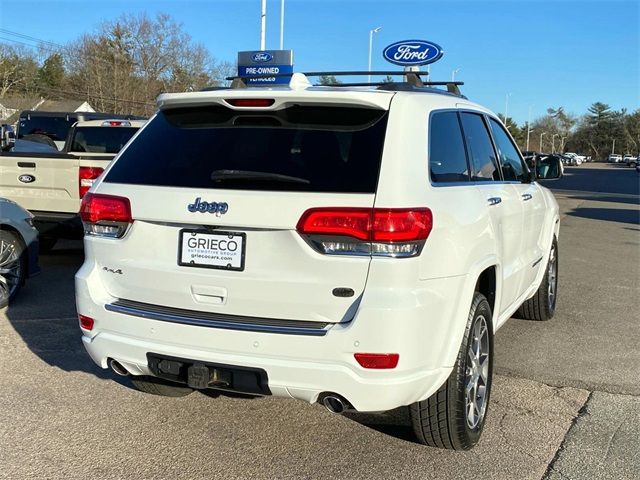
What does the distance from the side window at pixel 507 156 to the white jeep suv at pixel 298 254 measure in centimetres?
117

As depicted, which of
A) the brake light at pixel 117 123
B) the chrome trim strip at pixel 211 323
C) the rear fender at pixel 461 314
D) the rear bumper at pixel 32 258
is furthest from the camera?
the brake light at pixel 117 123

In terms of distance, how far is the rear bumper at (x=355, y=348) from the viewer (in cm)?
290

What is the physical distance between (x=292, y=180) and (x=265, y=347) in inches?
30.8

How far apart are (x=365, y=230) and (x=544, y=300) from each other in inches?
151

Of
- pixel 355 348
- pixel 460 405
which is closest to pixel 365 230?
pixel 355 348

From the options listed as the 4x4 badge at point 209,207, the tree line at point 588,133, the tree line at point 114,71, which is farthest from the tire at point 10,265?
the tree line at point 588,133

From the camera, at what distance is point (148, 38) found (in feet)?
192

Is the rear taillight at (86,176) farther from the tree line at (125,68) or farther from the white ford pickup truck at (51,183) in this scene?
the tree line at (125,68)

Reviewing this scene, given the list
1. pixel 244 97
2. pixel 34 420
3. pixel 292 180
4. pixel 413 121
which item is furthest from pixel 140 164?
pixel 34 420

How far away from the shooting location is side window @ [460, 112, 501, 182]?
4039 mm

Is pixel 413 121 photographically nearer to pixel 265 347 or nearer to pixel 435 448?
pixel 265 347

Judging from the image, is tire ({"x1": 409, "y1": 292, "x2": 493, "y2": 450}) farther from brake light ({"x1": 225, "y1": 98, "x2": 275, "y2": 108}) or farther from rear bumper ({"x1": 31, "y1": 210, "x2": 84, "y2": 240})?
rear bumper ({"x1": 31, "y1": 210, "x2": 84, "y2": 240})

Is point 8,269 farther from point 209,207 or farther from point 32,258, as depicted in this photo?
point 209,207

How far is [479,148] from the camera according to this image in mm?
4246
